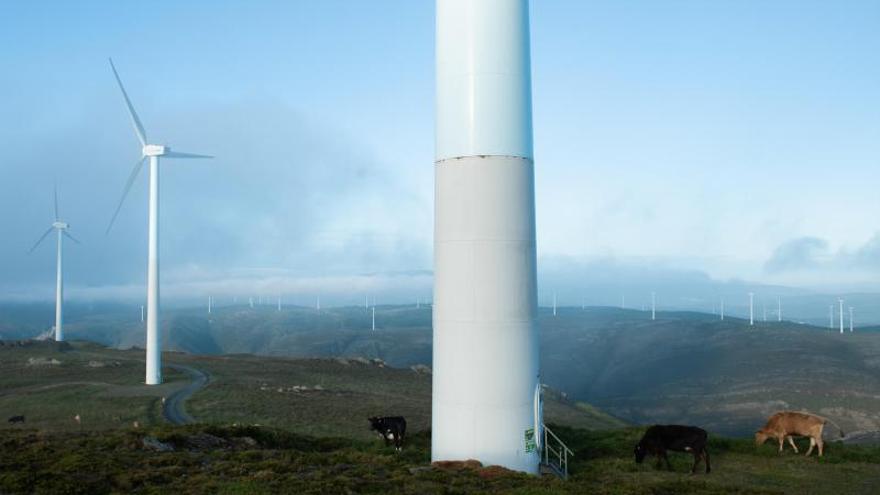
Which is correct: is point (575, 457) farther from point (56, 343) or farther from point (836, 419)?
point (56, 343)

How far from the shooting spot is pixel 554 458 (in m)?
24.5

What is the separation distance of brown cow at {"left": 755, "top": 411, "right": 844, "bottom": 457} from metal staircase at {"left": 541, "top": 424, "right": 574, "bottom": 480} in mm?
7884

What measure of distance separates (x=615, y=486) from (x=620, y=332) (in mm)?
182994

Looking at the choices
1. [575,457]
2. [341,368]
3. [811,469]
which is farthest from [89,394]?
[811,469]

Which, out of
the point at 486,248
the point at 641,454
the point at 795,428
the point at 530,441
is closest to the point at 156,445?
A: the point at 530,441

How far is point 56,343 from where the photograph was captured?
96188 mm

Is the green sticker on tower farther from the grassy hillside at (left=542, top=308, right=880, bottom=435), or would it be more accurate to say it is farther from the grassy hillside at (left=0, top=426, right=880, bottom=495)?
the grassy hillside at (left=542, top=308, right=880, bottom=435)

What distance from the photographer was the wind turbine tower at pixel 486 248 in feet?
65.6

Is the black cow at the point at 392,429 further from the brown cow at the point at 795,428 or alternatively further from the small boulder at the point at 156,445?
the brown cow at the point at 795,428

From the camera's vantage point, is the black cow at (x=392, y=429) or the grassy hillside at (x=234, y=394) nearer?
the black cow at (x=392, y=429)

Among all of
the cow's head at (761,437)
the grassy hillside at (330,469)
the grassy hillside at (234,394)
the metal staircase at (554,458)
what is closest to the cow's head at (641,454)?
the grassy hillside at (330,469)

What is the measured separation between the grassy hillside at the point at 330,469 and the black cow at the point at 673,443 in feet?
1.57

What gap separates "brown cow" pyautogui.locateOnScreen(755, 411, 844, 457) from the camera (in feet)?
77.0

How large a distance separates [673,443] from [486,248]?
378 inches
